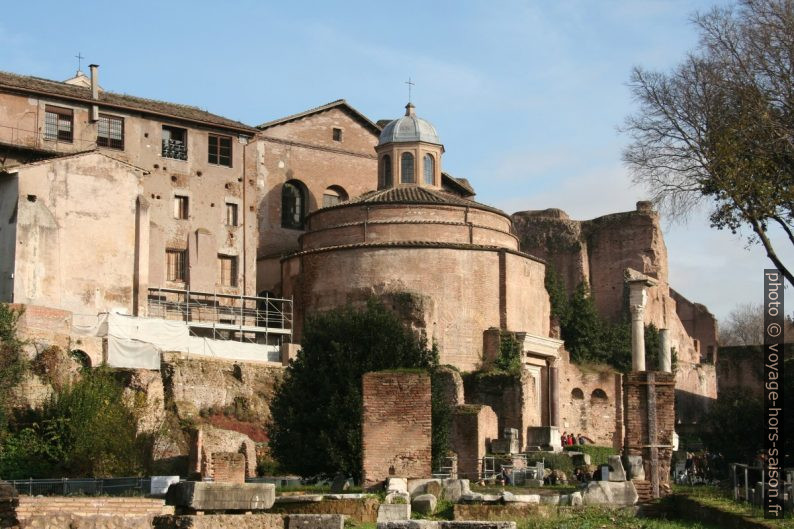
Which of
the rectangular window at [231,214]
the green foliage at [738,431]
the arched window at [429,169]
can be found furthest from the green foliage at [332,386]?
the arched window at [429,169]

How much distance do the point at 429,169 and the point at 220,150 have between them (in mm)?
8491

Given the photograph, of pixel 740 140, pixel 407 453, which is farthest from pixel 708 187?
pixel 407 453

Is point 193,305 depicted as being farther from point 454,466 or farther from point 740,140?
point 740,140

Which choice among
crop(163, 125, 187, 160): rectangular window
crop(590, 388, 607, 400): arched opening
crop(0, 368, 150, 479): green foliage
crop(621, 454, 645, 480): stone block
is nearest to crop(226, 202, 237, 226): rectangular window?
crop(163, 125, 187, 160): rectangular window

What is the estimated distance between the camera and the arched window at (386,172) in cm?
5216

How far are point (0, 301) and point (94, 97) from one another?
892 cm

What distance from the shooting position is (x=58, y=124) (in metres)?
44.6

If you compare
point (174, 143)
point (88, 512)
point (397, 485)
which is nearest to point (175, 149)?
point (174, 143)

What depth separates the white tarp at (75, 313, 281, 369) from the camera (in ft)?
129

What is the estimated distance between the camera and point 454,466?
33.2 metres

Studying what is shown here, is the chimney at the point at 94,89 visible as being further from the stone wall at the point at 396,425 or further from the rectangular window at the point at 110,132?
the stone wall at the point at 396,425

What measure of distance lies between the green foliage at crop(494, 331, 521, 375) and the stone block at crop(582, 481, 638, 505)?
2318cm

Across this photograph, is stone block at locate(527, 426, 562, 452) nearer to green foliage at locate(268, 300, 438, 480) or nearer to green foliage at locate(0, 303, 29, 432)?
green foliage at locate(268, 300, 438, 480)

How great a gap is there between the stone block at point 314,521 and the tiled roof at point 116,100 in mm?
28506
